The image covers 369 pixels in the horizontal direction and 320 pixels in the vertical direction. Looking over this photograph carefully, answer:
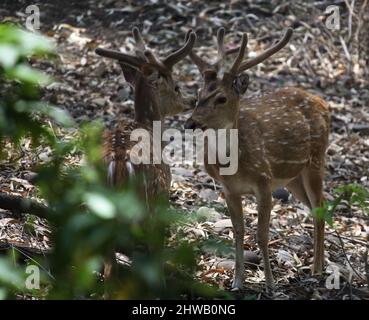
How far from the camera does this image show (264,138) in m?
6.59

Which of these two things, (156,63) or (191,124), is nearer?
(191,124)

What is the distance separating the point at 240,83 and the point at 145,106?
2.54 feet

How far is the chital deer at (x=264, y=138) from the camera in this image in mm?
6301

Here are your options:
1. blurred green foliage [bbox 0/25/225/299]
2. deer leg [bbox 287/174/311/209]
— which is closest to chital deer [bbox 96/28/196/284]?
deer leg [bbox 287/174/311/209]

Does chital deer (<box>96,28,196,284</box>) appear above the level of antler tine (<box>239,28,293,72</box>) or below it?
below

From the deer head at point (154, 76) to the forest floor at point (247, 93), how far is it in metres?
0.87

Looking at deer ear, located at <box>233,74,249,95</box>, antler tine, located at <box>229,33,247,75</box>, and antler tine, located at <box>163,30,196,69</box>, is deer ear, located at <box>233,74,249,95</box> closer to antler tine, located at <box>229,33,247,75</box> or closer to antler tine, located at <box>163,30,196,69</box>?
antler tine, located at <box>229,33,247,75</box>

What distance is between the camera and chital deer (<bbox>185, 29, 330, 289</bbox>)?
248 inches

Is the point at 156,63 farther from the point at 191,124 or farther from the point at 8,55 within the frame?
the point at 8,55

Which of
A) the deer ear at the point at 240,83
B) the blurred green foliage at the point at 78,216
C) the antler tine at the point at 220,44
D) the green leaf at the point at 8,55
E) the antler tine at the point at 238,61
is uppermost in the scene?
the antler tine at the point at 220,44

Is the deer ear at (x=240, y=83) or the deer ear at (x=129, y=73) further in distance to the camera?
the deer ear at (x=129, y=73)

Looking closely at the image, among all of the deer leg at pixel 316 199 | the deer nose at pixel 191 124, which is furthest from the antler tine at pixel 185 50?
the deer leg at pixel 316 199

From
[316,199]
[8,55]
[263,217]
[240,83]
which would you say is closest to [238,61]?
[240,83]

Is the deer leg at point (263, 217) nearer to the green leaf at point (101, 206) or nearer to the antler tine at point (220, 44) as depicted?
the antler tine at point (220, 44)
